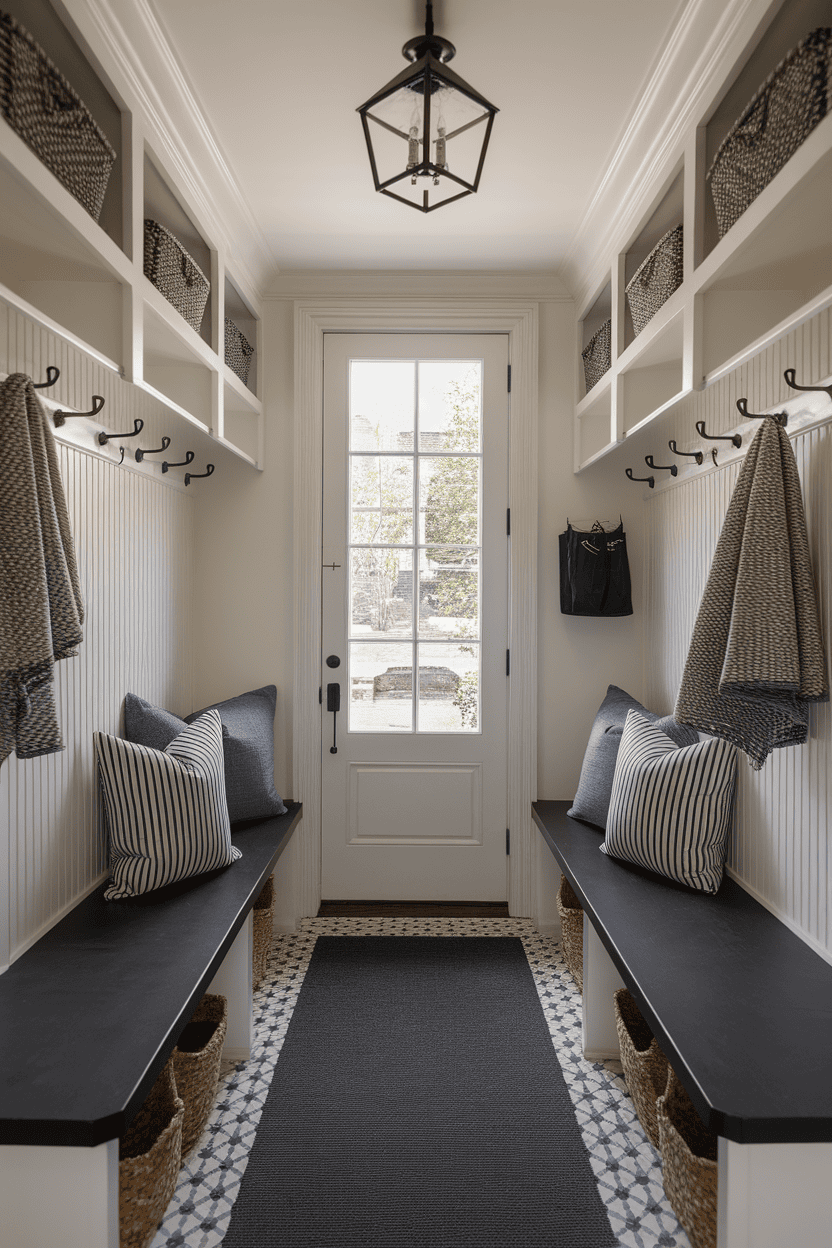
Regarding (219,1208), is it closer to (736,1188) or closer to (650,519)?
(736,1188)

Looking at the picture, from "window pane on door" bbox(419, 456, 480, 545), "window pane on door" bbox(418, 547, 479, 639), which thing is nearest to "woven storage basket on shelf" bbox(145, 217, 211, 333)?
"window pane on door" bbox(419, 456, 480, 545)

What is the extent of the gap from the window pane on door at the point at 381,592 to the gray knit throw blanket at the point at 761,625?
149cm

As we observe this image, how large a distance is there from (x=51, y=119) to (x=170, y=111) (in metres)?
0.63

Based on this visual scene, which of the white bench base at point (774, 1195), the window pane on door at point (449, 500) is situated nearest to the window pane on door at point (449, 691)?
the window pane on door at point (449, 500)

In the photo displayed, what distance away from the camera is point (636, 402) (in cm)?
230

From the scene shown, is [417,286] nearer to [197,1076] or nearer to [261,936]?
[261,936]

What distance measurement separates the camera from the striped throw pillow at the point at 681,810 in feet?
6.67

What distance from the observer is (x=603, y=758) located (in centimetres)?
261

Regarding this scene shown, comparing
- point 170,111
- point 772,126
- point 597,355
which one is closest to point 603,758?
point 597,355

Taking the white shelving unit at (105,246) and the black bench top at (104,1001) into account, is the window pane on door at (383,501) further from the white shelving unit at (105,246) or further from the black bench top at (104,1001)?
the black bench top at (104,1001)

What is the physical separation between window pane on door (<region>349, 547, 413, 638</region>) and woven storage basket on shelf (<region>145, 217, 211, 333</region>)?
1.16 m

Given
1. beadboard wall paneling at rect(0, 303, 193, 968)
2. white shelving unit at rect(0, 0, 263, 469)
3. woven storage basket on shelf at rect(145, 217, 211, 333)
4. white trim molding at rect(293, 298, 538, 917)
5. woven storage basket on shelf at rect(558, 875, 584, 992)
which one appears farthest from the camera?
white trim molding at rect(293, 298, 538, 917)

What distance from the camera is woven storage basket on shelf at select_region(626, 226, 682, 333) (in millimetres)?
1886

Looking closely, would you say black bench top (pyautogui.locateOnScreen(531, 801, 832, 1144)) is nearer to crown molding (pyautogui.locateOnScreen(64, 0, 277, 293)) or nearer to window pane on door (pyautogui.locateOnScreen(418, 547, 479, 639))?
window pane on door (pyautogui.locateOnScreen(418, 547, 479, 639))
